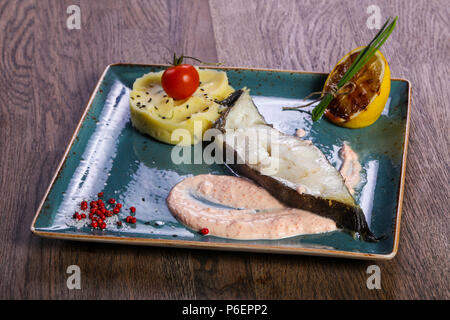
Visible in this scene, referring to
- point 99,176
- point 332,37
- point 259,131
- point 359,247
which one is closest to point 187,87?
point 259,131

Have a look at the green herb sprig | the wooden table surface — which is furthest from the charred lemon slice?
the wooden table surface

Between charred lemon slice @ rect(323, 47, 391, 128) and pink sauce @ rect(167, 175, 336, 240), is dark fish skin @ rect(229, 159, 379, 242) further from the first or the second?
charred lemon slice @ rect(323, 47, 391, 128)

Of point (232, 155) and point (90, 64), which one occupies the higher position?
point (90, 64)

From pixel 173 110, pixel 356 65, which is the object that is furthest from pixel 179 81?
pixel 356 65

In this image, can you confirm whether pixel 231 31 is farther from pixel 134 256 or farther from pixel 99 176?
pixel 134 256

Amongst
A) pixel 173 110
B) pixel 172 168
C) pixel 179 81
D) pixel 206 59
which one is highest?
pixel 206 59

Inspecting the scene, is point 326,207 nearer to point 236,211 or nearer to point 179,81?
point 236,211
